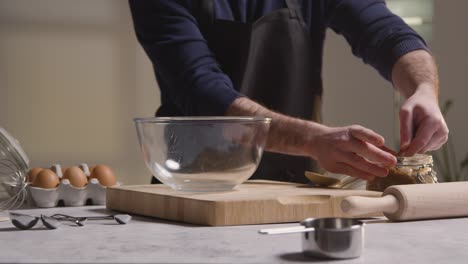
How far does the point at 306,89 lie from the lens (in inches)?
92.1

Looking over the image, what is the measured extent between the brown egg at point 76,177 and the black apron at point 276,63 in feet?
2.42

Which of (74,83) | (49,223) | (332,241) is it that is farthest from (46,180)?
(74,83)

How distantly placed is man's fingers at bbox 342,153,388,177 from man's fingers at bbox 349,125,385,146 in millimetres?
38

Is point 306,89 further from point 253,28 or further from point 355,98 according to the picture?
point 355,98

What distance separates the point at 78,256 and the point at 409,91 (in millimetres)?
1068

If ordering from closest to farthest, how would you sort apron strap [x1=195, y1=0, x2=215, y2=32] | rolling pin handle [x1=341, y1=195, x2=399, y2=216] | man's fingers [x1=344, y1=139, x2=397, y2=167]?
1. rolling pin handle [x1=341, y1=195, x2=399, y2=216]
2. man's fingers [x1=344, y1=139, x2=397, y2=167]
3. apron strap [x1=195, y1=0, x2=215, y2=32]

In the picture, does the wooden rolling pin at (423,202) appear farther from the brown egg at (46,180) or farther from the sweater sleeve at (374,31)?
the sweater sleeve at (374,31)

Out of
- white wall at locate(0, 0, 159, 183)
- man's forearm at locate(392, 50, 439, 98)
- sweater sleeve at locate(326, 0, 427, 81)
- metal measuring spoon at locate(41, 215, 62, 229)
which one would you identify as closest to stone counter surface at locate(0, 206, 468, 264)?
metal measuring spoon at locate(41, 215, 62, 229)

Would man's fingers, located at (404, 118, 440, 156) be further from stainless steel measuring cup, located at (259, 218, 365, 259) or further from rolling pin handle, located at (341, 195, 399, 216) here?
stainless steel measuring cup, located at (259, 218, 365, 259)

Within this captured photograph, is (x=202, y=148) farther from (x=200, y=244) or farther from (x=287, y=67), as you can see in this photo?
(x=287, y=67)

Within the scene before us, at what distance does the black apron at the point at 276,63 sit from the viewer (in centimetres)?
215

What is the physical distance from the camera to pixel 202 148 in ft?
3.71

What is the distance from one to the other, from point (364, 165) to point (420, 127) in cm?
14

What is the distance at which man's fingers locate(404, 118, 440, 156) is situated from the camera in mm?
1323
